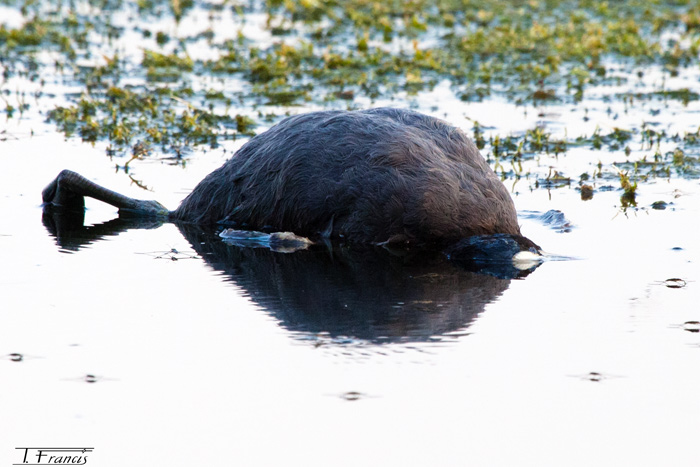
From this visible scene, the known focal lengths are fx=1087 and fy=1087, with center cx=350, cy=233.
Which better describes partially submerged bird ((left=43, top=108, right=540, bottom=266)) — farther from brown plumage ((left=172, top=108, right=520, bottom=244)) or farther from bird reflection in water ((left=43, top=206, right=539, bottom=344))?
bird reflection in water ((left=43, top=206, right=539, bottom=344))

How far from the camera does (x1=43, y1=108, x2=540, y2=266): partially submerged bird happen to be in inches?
255

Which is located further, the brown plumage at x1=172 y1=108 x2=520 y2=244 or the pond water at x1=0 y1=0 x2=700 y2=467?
the brown plumage at x1=172 y1=108 x2=520 y2=244

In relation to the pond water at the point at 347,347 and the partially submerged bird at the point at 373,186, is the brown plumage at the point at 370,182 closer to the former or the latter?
the partially submerged bird at the point at 373,186

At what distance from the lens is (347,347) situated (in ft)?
15.9

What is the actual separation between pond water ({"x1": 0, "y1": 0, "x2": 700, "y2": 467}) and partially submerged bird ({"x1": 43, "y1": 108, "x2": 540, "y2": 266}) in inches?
7.9

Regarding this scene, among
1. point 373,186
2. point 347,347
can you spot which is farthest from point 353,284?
point 347,347

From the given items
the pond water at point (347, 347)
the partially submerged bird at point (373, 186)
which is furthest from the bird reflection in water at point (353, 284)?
the partially submerged bird at point (373, 186)

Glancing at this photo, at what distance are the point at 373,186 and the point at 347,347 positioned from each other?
6.16 feet

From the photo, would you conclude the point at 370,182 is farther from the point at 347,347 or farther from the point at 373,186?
the point at 347,347

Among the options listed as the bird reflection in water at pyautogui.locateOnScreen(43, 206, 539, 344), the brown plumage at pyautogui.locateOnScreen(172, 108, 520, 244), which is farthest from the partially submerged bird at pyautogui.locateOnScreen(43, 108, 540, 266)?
the bird reflection in water at pyautogui.locateOnScreen(43, 206, 539, 344)

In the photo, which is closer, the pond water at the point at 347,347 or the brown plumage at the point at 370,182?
the pond water at the point at 347,347

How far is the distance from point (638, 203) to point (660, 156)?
1.60 meters

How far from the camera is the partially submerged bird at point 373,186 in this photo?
21.2 ft

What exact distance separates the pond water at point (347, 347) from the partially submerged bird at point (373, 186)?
0.20 metres
